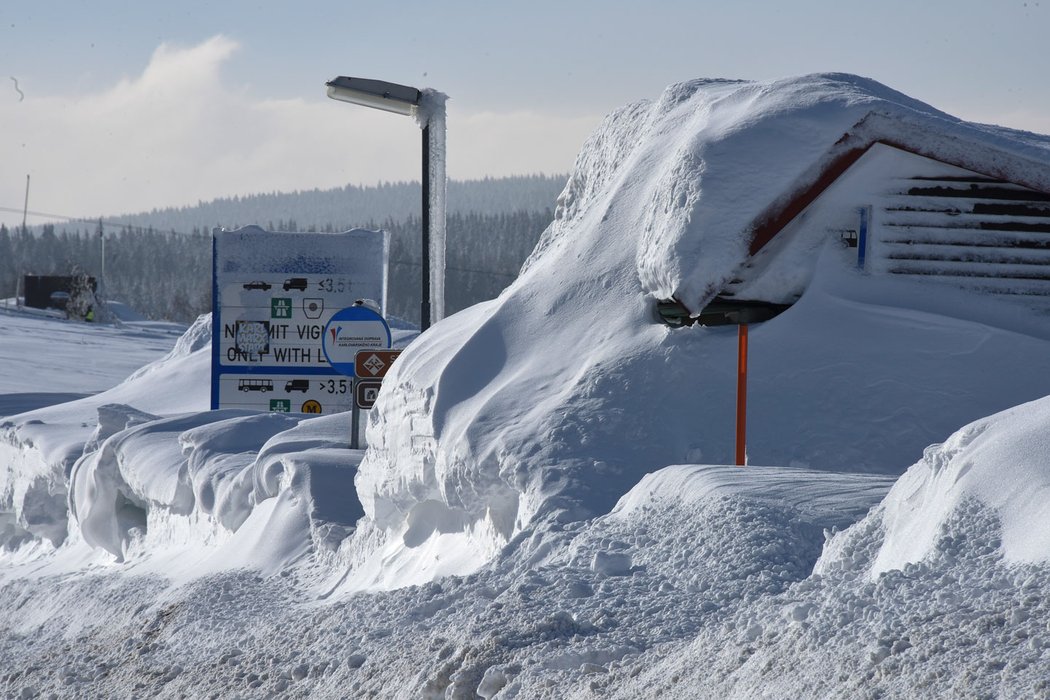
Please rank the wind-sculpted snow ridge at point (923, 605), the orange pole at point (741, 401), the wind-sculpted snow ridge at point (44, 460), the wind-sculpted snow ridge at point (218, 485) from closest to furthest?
the wind-sculpted snow ridge at point (923, 605)
the orange pole at point (741, 401)
the wind-sculpted snow ridge at point (218, 485)
the wind-sculpted snow ridge at point (44, 460)

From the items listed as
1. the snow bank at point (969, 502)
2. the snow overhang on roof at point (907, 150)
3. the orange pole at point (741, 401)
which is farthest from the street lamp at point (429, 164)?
the snow bank at point (969, 502)

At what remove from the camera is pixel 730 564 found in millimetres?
5508

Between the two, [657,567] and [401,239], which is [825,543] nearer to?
[657,567]

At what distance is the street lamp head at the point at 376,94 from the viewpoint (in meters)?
14.0

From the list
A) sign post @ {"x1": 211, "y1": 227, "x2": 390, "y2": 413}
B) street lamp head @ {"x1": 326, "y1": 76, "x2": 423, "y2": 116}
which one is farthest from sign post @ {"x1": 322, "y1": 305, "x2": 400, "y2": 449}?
sign post @ {"x1": 211, "y1": 227, "x2": 390, "y2": 413}

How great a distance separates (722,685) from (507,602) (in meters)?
1.50

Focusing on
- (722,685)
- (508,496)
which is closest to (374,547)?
(508,496)

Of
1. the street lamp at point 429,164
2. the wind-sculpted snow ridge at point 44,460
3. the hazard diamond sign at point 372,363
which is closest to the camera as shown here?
the hazard diamond sign at point 372,363

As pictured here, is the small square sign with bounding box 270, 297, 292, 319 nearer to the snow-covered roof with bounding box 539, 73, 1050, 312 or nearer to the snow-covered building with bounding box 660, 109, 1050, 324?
the snow-covered roof with bounding box 539, 73, 1050, 312

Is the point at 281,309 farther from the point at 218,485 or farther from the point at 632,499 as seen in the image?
the point at 632,499

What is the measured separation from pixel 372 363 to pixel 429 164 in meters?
3.15

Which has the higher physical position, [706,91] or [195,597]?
[706,91]

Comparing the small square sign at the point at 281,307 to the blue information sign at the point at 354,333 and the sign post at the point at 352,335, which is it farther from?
the blue information sign at the point at 354,333

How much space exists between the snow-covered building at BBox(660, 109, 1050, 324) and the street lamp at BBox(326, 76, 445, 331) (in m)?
5.45
